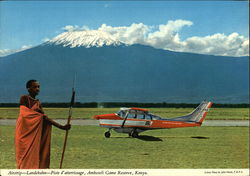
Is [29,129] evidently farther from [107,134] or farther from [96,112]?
[107,134]

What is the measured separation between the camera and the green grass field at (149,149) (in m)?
7.11

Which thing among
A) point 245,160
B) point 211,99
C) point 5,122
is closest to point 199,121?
point 211,99

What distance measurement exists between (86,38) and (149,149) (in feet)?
12.7

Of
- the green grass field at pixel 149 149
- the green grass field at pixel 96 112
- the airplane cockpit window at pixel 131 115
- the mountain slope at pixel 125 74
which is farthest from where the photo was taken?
the airplane cockpit window at pixel 131 115

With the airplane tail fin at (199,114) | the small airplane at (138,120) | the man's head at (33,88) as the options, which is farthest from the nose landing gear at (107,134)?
the man's head at (33,88)

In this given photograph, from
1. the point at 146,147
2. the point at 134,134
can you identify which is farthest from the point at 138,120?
the point at 146,147

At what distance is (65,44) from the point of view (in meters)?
8.24

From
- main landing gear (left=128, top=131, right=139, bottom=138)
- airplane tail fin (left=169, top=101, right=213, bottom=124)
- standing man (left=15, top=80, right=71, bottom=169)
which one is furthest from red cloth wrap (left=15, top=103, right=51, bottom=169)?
airplane tail fin (left=169, top=101, right=213, bottom=124)

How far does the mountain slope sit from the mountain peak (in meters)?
0.23

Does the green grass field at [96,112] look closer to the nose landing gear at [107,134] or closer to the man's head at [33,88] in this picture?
the nose landing gear at [107,134]

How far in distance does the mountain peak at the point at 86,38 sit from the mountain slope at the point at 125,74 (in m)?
0.23

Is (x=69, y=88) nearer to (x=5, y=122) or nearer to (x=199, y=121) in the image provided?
(x=5, y=122)

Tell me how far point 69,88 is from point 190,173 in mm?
3773

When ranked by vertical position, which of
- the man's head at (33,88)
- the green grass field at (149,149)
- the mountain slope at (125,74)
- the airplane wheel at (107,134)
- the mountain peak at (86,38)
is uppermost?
the mountain peak at (86,38)
